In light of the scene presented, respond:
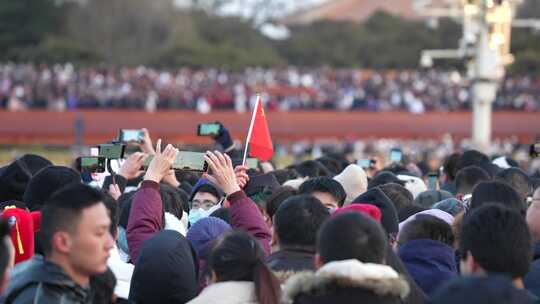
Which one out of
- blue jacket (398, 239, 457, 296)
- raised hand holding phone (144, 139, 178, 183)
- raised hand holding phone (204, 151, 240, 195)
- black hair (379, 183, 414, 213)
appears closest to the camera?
blue jacket (398, 239, 457, 296)

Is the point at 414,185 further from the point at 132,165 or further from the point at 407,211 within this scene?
the point at 132,165

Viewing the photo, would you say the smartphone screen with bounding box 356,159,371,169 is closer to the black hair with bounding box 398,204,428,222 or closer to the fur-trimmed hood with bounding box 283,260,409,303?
the black hair with bounding box 398,204,428,222

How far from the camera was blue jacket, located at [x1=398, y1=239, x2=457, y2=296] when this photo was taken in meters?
6.79

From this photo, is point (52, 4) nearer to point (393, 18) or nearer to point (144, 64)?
point (144, 64)

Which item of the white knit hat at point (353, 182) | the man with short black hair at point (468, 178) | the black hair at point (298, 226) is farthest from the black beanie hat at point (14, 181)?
the man with short black hair at point (468, 178)

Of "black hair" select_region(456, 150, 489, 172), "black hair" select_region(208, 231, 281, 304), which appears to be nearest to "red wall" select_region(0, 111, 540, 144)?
"black hair" select_region(456, 150, 489, 172)

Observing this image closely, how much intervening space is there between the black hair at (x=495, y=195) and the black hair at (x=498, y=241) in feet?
5.66

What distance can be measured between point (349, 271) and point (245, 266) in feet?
2.22

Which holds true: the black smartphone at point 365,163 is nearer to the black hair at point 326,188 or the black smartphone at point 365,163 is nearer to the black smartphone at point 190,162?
the black hair at point 326,188

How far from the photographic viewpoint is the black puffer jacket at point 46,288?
5250mm

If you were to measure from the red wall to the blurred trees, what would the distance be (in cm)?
1246

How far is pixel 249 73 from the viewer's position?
52094 millimetres

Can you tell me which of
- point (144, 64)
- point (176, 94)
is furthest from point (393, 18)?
point (176, 94)

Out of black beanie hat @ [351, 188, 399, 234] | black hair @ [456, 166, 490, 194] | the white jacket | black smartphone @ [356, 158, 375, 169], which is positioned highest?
black beanie hat @ [351, 188, 399, 234]
